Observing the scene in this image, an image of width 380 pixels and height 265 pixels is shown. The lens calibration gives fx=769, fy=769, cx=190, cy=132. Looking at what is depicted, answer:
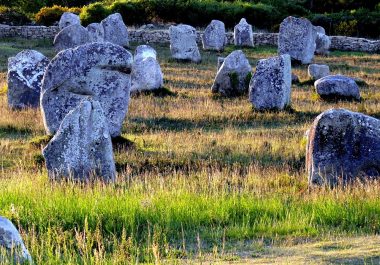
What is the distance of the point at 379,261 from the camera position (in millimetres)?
7195

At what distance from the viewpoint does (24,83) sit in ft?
69.5

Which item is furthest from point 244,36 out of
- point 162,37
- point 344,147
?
point 344,147

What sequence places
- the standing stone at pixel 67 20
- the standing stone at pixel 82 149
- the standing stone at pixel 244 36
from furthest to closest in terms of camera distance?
the standing stone at pixel 67 20 < the standing stone at pixel 244 36 < the standing stone at pixel 82 149

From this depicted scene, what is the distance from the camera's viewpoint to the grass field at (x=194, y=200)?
303 inches

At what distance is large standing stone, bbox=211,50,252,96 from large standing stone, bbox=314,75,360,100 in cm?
252

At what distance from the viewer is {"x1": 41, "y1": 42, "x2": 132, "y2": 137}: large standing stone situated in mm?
16422

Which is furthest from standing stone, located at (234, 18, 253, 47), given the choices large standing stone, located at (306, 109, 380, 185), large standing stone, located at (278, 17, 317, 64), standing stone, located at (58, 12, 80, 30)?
large standing stone, located at (306, 109, 380, 185)

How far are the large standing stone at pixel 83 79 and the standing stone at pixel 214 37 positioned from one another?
24.8 m

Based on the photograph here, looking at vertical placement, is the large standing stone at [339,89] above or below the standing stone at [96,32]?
below

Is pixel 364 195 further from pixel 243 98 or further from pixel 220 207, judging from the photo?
pixel 243 98

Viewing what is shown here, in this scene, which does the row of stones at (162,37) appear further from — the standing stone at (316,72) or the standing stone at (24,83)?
the standing stone at (24,83)

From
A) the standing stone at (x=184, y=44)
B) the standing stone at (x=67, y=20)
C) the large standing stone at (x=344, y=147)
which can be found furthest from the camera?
the standing stone at (x=67, y=20)

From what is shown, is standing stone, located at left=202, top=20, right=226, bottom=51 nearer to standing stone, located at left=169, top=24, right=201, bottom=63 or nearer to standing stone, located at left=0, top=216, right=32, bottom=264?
standing stone, located at left=169, top=24, right=201, bottom=63

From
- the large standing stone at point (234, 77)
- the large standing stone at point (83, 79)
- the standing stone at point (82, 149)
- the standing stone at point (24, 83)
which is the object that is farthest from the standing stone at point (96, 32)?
the standing stone at point (82, 149)
